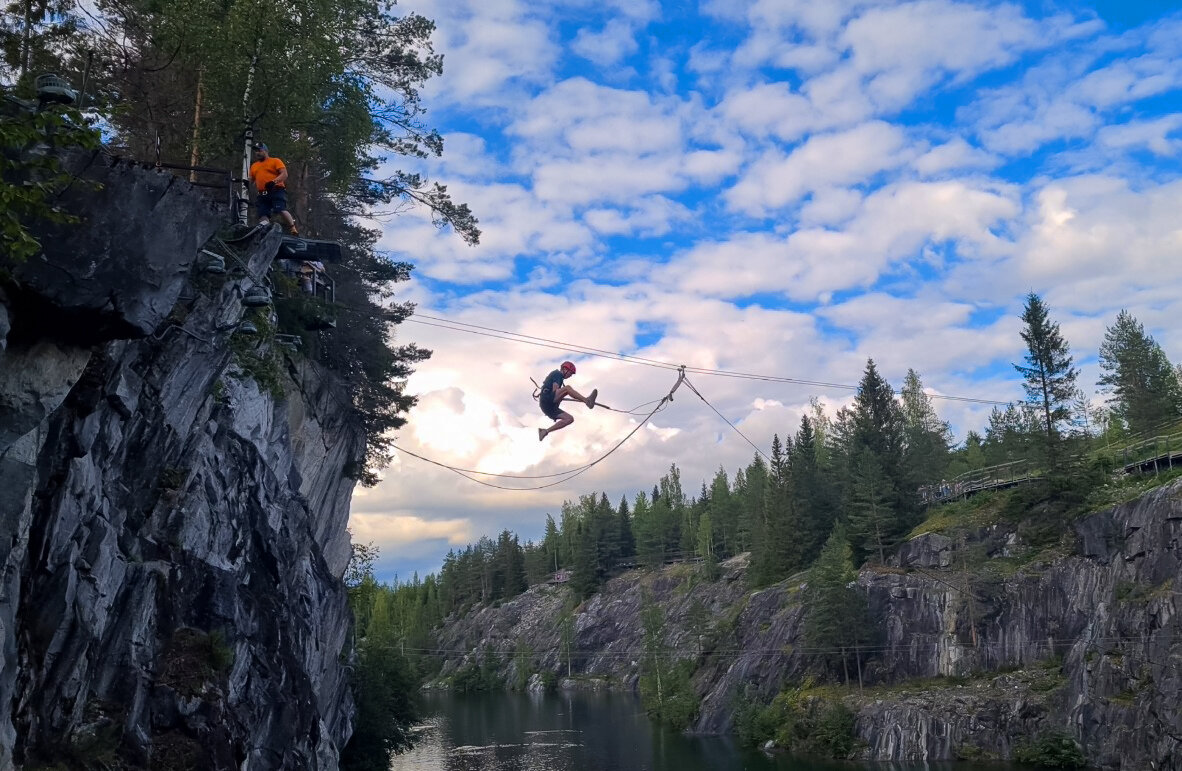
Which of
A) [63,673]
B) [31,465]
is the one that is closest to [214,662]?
[63,673]

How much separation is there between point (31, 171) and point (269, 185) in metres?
6.75

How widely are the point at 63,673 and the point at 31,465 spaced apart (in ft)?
14.7

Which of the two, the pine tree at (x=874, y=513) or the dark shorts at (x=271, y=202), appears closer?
the dark shorts at (x=271, y=202)

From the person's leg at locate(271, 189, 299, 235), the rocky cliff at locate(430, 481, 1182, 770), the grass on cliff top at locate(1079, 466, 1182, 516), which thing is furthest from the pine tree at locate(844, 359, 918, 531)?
the person's leg at locate(271, 189, 299, 235)

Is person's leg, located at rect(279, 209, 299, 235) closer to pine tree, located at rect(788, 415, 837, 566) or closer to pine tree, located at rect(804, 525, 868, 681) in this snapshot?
pine tree, located at rect(804, 525, 868, 681)

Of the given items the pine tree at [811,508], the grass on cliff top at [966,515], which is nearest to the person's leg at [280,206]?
the grass on cliff top at [966,515]

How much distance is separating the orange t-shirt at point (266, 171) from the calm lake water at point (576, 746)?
39992 millimetres

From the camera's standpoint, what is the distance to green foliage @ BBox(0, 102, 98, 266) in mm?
9211

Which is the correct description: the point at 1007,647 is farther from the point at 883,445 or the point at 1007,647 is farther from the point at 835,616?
the point at 883,445

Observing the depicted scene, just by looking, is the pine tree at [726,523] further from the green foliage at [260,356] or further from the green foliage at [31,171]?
the green foliage at [31,171]

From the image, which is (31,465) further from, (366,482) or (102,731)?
(366,482)

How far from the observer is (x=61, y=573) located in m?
13.5

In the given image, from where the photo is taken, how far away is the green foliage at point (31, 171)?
9211 mm

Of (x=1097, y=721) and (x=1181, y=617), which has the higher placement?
(x=1181, y=617)
